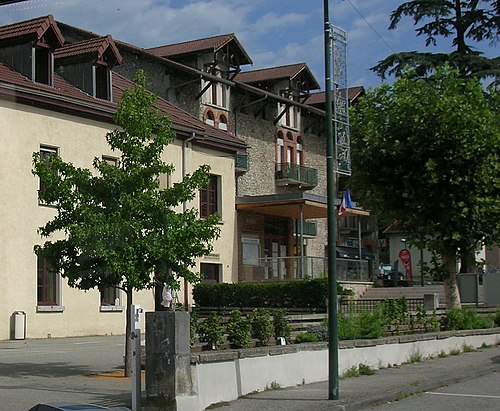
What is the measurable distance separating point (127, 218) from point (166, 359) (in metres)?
5.02

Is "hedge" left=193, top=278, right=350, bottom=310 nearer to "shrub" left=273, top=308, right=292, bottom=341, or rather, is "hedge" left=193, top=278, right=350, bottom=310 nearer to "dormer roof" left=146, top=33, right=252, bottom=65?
"dormer roof" left=146, top=33, right=252, bottom=65

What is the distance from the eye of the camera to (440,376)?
16.6 m

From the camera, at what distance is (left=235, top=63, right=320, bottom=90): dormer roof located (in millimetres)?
46156

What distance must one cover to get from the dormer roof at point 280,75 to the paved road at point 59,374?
2356 centimetres

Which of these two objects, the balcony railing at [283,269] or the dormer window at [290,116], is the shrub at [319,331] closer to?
the balcony railing at [283,269]

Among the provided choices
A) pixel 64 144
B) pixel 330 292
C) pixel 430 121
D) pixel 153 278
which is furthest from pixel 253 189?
pixel 330 292

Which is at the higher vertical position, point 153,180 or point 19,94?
point 19,94

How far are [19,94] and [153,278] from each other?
42.1 feet

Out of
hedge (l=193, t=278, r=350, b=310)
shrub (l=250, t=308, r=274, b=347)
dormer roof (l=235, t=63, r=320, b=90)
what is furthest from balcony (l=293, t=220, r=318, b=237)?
shrub (l=250, t=308, r=274, b=347)

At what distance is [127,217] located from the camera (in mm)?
16141

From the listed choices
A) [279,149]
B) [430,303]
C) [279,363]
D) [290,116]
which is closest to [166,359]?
[279,363]

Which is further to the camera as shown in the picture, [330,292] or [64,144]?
[64,144]

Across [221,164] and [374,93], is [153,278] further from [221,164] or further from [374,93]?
[221,164]

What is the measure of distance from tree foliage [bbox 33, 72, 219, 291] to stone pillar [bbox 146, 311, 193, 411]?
13.8 ft
